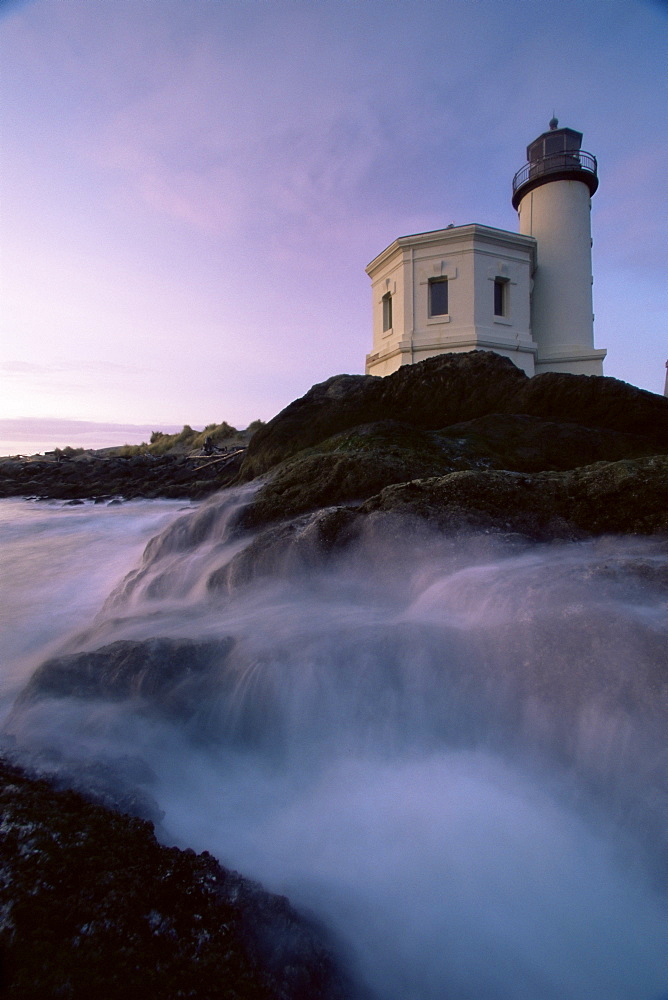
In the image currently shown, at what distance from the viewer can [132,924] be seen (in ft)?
3.94

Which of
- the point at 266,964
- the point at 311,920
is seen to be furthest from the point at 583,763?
the point at 266,964

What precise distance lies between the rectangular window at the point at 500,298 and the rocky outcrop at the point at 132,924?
62.6ft

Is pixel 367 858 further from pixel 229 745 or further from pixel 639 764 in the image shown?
pixel 639 764

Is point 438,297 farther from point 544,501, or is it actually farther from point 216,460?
point 544,501

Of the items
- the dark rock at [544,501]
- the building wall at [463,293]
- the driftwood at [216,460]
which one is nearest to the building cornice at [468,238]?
the building wall at [463,293]

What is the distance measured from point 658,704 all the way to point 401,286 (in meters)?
18.0

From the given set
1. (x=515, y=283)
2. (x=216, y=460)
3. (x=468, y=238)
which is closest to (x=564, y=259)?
(x=515, y=283)

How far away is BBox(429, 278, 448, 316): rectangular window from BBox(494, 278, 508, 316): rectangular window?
176cm

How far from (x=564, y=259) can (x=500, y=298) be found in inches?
110

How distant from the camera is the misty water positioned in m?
1.46

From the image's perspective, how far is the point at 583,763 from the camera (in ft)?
6.08

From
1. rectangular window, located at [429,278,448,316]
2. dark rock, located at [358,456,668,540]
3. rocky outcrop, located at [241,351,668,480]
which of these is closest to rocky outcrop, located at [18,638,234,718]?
dark rock, located at [358,456,668,540]

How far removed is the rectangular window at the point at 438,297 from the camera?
17797mm

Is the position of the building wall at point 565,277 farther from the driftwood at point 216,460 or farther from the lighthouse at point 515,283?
the driftwood at point 216,460
